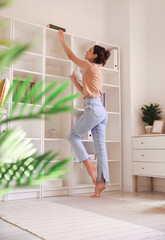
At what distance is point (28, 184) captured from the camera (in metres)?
0.30

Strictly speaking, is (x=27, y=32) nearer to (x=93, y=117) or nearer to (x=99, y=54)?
(x=99, y=54)

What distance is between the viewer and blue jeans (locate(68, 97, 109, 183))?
11.4 feet

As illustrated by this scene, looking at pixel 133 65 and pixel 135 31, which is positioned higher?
pixel 135 31

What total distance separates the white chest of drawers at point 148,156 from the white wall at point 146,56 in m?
0.27

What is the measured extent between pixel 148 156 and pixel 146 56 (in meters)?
1.53

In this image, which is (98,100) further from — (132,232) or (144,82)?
(132,232)

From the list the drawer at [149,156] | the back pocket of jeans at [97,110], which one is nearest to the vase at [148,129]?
the drawer at [149,156]

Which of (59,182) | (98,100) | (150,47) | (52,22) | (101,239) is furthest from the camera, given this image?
(150,47)

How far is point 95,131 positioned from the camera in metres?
3.62

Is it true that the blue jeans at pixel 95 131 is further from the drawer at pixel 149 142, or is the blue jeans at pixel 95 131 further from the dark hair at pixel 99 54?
the drawer at pixel 149 142

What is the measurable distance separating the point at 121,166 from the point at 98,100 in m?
1.23

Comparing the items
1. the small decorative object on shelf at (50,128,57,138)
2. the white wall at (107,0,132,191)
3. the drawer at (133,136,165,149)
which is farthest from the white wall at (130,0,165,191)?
the small decorative object on shelf at (50,128,57,138)

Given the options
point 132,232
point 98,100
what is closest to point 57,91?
point 132,232

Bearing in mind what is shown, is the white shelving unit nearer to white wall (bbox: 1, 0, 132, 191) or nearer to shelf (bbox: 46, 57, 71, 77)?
shelf (bbox: 46, 57, 71, 77)
